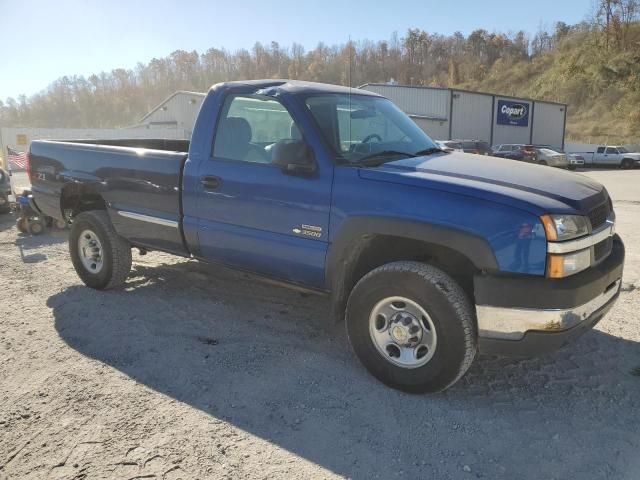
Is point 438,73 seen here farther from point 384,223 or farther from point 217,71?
point 384,223

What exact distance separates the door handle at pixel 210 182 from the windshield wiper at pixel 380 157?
112cm

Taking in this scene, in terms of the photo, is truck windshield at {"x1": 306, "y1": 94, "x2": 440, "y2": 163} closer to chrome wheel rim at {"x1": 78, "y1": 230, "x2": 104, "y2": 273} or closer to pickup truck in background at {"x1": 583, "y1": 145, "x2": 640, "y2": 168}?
chrome wheel rim at {"x1": 78, "y1": 230, "x2": 104, "y2": 273}

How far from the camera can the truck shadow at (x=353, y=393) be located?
2.73 meters

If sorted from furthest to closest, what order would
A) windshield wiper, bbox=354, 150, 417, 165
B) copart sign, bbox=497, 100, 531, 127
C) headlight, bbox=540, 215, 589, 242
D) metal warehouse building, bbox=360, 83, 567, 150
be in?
copart sign, bbox=497, 100, 531, 127 < metal warehouse building, bbox=360, 83, 567, 150 < windshield wiper, bbox=354, 150, 417, 165 < headlight, bbox=540, 215, 589, 242

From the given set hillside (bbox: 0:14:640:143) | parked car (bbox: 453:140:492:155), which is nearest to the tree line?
hillside (bbox: 0:14:640:143)

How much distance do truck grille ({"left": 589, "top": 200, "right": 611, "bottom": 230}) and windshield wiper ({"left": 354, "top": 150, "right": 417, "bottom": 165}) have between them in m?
1.28

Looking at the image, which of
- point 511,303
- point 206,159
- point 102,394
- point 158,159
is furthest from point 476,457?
point 158,159

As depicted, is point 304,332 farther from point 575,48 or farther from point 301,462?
point 575,48

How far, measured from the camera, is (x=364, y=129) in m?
3.94

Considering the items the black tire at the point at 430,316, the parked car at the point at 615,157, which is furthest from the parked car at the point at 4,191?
the parked car at the point at 615,157

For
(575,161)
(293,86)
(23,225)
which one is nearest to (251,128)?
(293,86)

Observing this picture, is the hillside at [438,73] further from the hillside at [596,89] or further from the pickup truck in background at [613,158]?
the pickup truck in background at [613,158]

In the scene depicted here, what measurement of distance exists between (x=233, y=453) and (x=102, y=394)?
1.10m

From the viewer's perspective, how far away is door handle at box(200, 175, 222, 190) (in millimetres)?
4003
